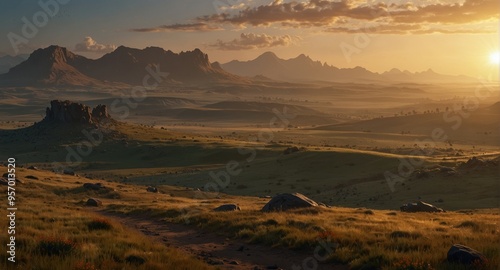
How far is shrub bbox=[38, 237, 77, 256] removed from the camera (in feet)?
45.3

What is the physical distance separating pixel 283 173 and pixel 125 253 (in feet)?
197

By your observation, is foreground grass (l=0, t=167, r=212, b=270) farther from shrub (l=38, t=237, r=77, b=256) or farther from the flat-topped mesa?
the flat-topped mesa

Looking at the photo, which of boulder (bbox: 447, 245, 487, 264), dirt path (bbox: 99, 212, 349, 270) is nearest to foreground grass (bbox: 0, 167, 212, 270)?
dirt path (bbox: 99, 212, 349, 270)

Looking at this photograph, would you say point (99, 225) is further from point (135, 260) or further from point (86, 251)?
point (135, 260)

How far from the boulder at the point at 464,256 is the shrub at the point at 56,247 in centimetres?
1145

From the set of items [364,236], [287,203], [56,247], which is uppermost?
[56,247]

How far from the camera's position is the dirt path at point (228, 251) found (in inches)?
632

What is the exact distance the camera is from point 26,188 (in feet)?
147

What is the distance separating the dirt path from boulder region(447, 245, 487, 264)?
3.28 metres

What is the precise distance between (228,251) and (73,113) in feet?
401

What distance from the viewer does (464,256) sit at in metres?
13.6

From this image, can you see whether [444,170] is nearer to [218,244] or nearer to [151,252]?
[218,244]

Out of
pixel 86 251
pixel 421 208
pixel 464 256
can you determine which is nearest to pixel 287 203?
pixel 421 208

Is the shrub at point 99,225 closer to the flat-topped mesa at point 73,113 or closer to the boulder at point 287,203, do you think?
the boulder at point 287,203
